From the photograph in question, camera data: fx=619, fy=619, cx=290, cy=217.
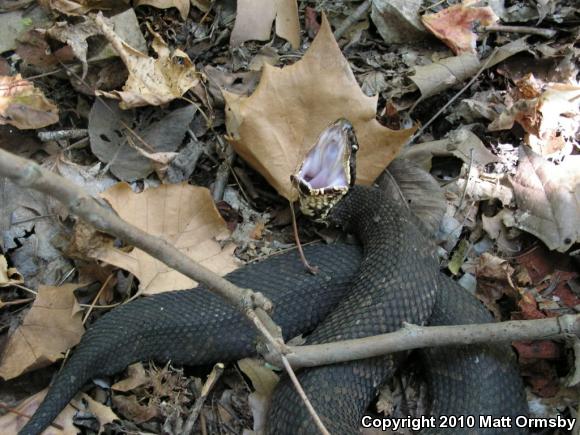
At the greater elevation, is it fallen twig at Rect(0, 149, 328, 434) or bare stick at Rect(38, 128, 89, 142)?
fallen twig at Rect(0, 149, 328, 434)

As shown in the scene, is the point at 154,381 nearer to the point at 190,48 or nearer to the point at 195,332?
the point at 195,332

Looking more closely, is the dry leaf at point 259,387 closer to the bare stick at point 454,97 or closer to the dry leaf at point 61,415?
the dry leaf at point 61,415

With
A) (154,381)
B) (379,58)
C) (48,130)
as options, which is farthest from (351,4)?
(154,381)

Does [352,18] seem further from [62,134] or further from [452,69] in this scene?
[62,134]

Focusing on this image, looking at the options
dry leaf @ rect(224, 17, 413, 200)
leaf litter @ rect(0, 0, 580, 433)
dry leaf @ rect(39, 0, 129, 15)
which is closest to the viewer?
leaf litter @ rect(0, 0, 580, 433)

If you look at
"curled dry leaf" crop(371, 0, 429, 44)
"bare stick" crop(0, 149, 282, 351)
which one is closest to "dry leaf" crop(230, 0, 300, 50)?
"curled dry leaf" crop(371, 0, 429, 44)

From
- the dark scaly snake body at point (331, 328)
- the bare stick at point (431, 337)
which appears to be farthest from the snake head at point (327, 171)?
the bare stick at point (431, 337)

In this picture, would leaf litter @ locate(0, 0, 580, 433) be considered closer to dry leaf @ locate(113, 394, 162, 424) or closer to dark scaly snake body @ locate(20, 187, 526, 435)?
dry leaf @ locate(113, 394, 162, 424)
